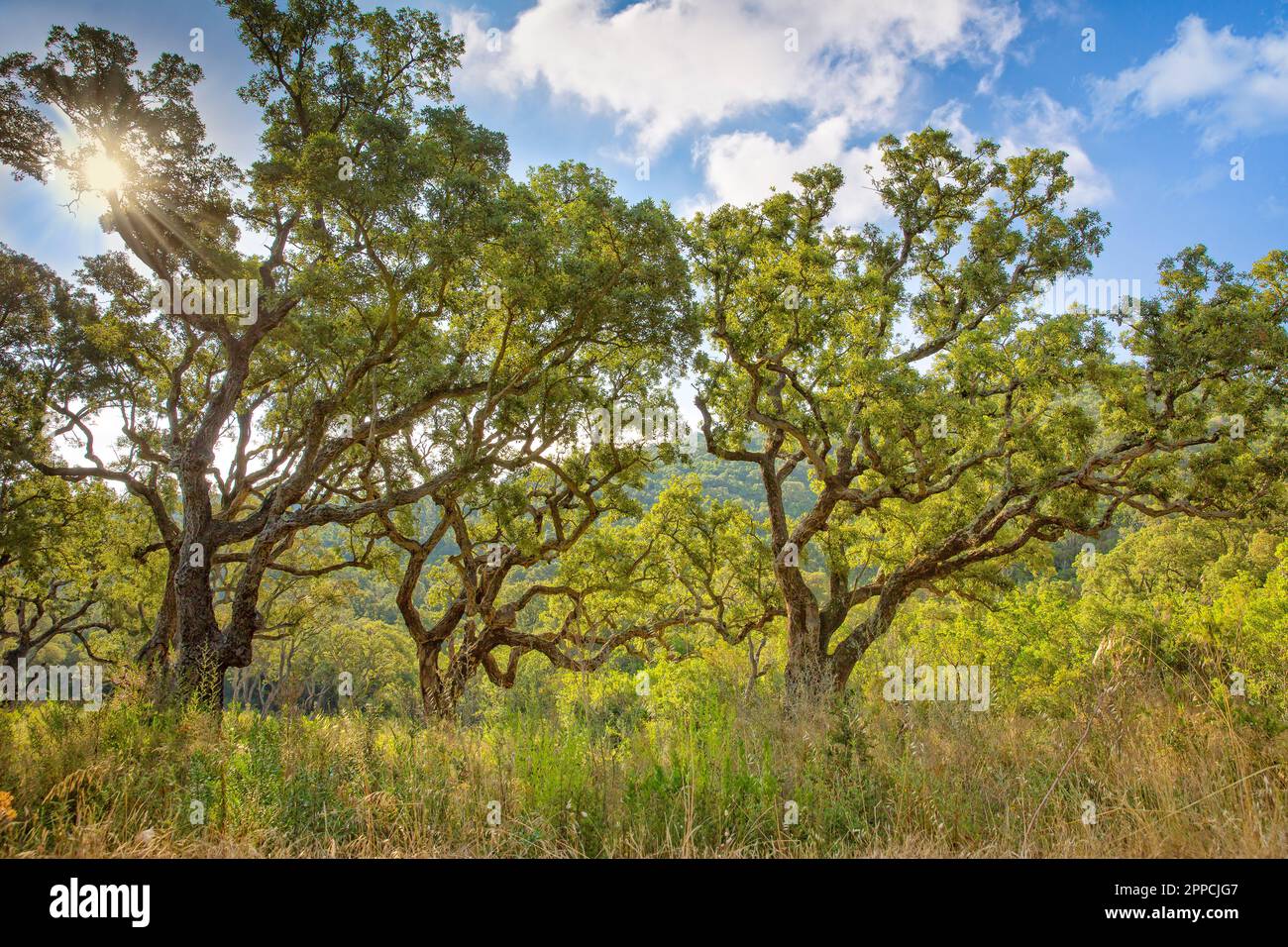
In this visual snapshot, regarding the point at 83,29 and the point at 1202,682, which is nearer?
the point at 1202,682

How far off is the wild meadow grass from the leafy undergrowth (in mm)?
16

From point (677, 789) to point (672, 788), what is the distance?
0.13 ft

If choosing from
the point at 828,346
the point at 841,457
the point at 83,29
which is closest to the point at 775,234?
the point at 828,346

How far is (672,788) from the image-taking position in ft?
12.8

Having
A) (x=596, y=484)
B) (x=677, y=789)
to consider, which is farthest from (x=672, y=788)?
(x=596, y=484)

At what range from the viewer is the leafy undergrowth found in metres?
3.39

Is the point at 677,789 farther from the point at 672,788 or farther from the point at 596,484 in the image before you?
the point at 596,484

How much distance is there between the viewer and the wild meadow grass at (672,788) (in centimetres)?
340

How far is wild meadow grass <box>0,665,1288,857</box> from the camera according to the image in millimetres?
3398

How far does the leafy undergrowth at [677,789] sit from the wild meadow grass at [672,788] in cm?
2

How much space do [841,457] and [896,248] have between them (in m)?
5.21

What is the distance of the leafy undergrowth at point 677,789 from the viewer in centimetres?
339
